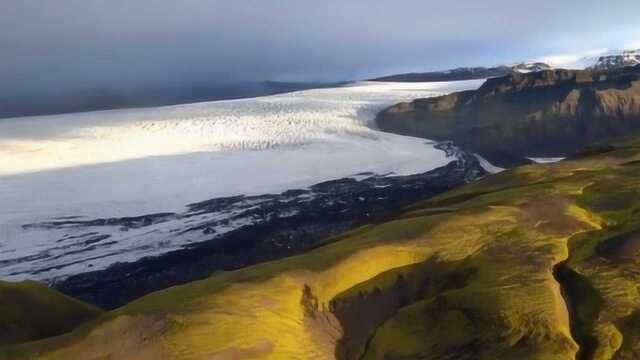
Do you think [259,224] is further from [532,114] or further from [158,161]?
[532,114]

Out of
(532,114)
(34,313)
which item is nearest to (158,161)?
(34,313)

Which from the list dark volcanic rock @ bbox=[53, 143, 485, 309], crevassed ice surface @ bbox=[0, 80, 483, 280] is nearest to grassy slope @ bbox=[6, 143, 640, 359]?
dark volcanic rock @ bbox=[53, 143, 485, 309]

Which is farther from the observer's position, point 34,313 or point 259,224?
point 259,224

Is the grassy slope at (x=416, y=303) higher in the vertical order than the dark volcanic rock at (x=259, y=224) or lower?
higher

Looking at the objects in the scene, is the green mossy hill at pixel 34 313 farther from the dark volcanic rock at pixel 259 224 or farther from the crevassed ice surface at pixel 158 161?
the crevassed ice surface at pixel 158 161

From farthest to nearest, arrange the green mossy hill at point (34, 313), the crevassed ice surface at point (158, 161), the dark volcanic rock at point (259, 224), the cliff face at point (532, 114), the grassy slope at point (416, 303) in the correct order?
the cliff face at point (532, 114) < the crevassed ice surface at point (158, 161) < the dark volcanic rock at point (259, 224) < the green mossy hill at point (34, 313) < the grassy slope at point (416, 303)

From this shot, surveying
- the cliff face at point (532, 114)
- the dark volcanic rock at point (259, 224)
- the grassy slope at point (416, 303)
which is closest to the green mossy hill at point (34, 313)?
the grassy slope at point (416, 303)

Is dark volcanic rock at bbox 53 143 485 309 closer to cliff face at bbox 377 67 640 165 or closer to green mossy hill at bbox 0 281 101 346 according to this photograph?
green mossy hill at bbox 0 281 101 346
